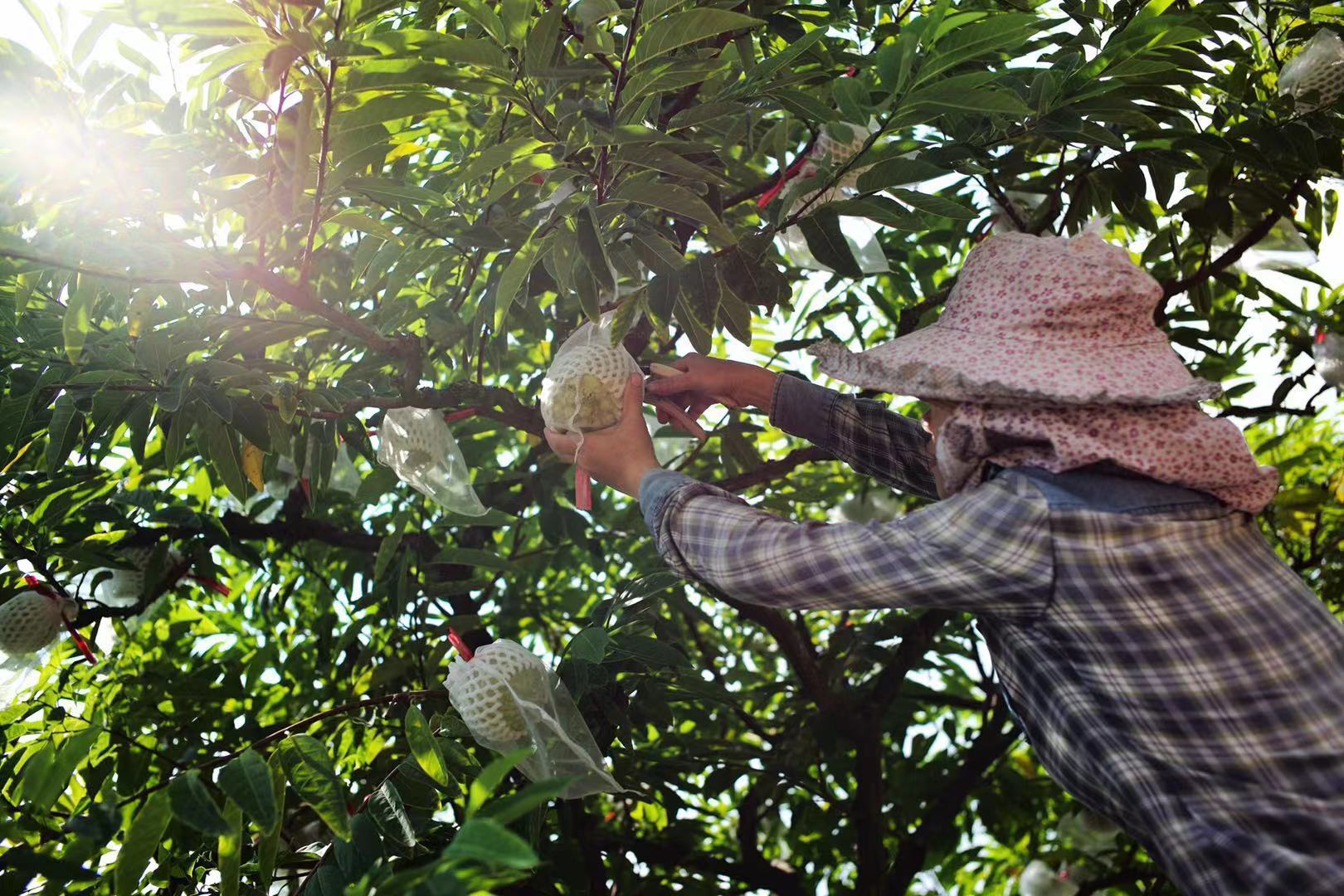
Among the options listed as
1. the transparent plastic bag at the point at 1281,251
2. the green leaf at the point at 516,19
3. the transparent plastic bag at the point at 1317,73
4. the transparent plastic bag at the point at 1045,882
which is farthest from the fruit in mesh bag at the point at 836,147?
the transparent plastic bag at the point at 1045,882

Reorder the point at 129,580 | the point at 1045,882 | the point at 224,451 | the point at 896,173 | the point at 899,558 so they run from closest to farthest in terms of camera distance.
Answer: the point at 899,558 < the point at 896,173 < the point at 224,451 < the point at 129,580 < the point at 1045,882

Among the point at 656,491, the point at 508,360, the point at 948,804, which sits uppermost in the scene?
the point at 508,360

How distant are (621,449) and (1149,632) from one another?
661 millimetres

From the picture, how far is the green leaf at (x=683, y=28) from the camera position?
1.20 meters

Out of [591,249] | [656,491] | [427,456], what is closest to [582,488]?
[656,491]

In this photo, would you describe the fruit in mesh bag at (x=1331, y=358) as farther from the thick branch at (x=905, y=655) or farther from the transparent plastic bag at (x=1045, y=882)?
the transparent plastic bag at (x=1045, y=882)

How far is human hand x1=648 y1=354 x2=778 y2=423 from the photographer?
5.42ft

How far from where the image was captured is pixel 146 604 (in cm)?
238

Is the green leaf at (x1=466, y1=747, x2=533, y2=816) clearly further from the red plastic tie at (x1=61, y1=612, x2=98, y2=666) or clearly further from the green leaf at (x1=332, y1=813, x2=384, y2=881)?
the red plastic tie at (x1=61, y1=612, x2=98, y2=666)

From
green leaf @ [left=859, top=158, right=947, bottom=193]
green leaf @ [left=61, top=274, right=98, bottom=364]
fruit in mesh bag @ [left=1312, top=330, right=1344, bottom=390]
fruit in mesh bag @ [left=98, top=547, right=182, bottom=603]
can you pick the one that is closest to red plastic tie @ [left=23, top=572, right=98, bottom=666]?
fruit in mesh bag @ [left=98, top=547, right=182, bottom=603]

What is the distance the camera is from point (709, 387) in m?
1.67

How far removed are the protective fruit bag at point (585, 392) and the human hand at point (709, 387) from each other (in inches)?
6.2

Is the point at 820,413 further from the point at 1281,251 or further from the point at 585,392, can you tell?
the point at 1281,251

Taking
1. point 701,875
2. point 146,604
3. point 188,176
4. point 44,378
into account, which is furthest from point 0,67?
point 701,875
